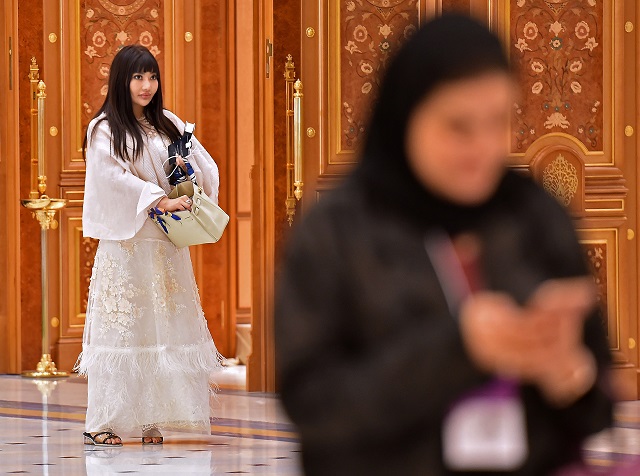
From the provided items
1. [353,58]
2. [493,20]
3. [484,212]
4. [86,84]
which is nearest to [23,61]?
[86,84]

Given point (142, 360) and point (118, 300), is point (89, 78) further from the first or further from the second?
point (142, 360)

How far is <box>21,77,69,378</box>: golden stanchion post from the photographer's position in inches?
337

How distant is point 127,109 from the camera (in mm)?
5930

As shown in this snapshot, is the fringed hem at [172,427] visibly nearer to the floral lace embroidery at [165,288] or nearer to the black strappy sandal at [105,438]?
the black strappy sandal at [105,438]

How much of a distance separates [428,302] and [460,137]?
0.19 metres

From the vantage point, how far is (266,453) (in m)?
5.98

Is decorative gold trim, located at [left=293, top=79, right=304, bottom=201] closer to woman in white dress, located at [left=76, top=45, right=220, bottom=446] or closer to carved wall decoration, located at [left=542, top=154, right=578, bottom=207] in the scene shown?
carved wall decoration, located at [left=542, top=154, right=578, bottom=207]

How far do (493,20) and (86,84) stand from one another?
2892mm

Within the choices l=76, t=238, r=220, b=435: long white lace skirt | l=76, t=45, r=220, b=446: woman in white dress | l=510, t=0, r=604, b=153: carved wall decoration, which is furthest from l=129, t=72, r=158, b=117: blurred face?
l=510, t=0, r=604, b=153: carved wall decoration

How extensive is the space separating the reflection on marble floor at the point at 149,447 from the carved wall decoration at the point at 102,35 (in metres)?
2.12

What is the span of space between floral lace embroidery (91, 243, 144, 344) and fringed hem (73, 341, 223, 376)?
7 centimetres

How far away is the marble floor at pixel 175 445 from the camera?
18.3ft

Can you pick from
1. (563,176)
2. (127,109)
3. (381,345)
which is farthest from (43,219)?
(381,345)

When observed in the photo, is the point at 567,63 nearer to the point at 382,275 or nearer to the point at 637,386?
the point at 637,386
